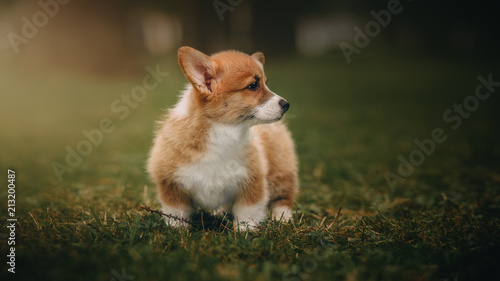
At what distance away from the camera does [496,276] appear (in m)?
2.03

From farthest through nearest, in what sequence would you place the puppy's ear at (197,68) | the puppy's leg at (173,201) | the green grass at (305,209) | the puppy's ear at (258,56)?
the puppy's ear at (258,56)
the puppy's leg at (173,201)
the puppy's ear at (197,68)
the green grass at (305,209)

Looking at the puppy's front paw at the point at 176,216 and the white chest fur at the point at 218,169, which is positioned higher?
the white chest fur at the point at 218,169

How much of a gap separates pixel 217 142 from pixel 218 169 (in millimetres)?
195

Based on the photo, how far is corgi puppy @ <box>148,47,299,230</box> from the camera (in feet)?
8.70

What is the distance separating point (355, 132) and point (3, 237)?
21.0 feet

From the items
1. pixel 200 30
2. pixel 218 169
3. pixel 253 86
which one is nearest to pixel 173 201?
pixel 218 169

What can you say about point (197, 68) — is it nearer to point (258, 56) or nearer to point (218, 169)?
point (258, 56)

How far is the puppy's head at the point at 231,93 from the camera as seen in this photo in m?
2.69

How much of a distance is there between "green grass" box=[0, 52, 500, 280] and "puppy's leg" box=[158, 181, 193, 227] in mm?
112

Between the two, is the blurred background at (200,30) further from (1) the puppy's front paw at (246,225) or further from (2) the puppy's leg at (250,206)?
(1) the puppy's front paw at (246,225)

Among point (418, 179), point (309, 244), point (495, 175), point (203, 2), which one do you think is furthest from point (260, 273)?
point (203, 2)

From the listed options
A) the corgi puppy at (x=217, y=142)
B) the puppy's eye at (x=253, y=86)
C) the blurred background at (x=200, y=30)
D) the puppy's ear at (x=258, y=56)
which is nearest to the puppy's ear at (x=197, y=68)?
the corgi puppy at (x=217, y=142)

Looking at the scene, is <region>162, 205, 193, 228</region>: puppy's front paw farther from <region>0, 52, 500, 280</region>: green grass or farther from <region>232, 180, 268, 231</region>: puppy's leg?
<region>232, 180, 268, 231</region>: puppy's leg

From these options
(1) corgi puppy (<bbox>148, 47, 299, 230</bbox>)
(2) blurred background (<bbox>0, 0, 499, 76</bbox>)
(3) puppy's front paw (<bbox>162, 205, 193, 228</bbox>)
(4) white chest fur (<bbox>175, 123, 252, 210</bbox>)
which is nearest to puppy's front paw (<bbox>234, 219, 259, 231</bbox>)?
(1) corgi puppy (<bbox>148, 47, 299, 230</bbox>)
